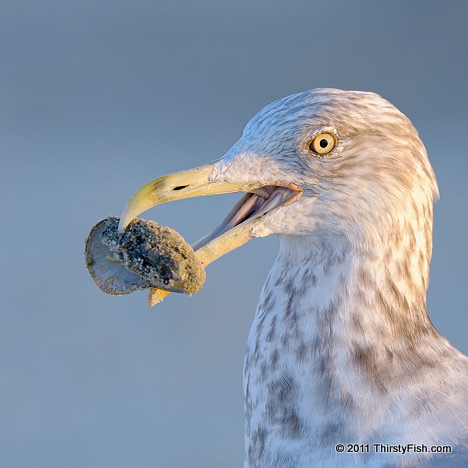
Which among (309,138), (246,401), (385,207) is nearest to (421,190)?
(385,207)

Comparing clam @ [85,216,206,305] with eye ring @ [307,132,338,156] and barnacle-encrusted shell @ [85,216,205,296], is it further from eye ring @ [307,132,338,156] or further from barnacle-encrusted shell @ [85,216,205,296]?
eye ring @ [307,132,338,156]

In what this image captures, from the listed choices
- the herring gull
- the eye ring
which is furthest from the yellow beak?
the eye ring

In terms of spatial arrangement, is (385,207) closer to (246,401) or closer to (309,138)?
(309,138)

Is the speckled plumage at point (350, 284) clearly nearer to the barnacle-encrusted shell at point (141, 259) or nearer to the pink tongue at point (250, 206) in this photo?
the pink tongue at point (250, 206)

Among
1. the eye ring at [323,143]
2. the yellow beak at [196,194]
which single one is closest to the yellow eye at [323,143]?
the eye ring at [323,143]

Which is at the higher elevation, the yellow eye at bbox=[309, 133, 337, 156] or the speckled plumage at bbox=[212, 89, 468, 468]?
the yellow eye at bbox=[309, 133, 337, 156]

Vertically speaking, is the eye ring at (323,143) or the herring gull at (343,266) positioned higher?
the eye ring at (323,143)
